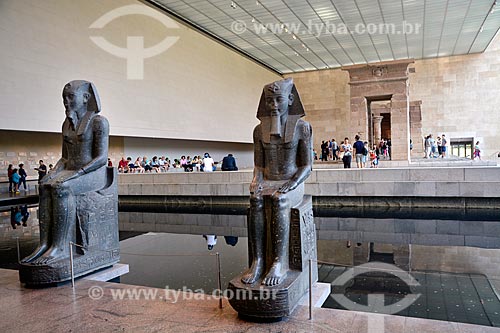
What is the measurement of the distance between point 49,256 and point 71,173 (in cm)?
91

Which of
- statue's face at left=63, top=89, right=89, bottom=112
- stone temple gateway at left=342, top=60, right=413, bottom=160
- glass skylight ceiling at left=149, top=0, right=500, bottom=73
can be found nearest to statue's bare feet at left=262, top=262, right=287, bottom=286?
statue's face at left=63, top=89, right=89, bottom=112

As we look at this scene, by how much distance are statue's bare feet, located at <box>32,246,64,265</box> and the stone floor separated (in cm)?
32

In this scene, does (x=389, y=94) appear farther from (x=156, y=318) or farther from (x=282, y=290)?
(x=156, y=318)

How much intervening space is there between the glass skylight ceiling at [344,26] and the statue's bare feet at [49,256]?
17.2m

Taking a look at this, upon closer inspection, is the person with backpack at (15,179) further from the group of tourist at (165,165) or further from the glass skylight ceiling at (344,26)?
the glass skylight ceiling at (344,26)

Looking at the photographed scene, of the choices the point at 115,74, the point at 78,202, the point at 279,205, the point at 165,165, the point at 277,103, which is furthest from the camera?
the point at 165,165

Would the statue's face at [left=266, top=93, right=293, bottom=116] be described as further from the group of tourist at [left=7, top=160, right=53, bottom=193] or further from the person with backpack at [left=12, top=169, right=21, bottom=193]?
the person with backpack at [left=12, top=169, right=21, bottom=193]

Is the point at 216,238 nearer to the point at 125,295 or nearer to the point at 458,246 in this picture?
the point at 125,295

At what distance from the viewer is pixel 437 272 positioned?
15.5 feet

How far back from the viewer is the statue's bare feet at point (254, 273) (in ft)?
10.2

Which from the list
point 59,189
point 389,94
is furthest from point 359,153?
point 59,189

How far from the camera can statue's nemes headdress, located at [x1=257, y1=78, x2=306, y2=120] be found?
3570 millimetres

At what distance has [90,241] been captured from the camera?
4.41 metres

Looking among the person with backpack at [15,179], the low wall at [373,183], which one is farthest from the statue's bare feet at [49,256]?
the person with backpack at [15,179]
